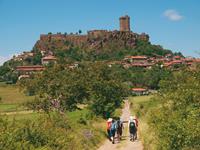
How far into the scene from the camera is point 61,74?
182 feet

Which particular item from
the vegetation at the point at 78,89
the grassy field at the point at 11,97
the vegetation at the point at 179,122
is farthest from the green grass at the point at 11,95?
the vegetation at the point at 179,122

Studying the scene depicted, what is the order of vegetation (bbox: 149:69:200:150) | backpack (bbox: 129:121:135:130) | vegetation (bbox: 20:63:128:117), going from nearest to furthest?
vegetation (bbox: 149:69:200:150), backpack (bbox: 129:121:135:130), vegetation (bbox: 20:63:128:117)

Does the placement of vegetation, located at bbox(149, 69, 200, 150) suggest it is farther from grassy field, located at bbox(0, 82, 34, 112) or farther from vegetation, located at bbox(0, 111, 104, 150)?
grassy field, located at bbox(0, 82, 34, 112)

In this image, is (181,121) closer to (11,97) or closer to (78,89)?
(78,89)

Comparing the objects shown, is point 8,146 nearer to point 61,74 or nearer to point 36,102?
point 36,102

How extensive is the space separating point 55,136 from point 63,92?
31203 mm

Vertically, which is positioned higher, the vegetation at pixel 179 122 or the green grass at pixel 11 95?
the vegetation at pixel 179 122

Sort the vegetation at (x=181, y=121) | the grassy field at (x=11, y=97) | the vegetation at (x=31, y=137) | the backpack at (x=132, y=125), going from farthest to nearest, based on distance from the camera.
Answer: the grassy field at (x=11, y=97)
the backpack at (x=132, y=125)
the vegetation at (x=181, y=121)
the vegetation at (x=31, y=137)

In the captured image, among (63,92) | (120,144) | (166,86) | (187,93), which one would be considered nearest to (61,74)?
(63,92)

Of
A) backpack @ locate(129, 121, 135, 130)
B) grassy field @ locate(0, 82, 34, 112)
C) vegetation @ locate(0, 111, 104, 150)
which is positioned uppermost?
vegetation @ locate(0, 111, 104, 150)

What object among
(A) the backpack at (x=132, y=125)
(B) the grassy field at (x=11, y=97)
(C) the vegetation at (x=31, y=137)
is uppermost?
(C) the vegetation at (x=31, y=137)

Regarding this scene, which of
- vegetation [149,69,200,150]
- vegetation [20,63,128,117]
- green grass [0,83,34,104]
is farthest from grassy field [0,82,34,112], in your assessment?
vegetation [149,69,200,150]

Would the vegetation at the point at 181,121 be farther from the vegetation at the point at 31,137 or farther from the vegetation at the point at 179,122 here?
the vegetation at the point at 31,137

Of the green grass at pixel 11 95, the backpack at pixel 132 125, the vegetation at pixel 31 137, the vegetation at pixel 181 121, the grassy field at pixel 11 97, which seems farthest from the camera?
the green grass at pixel 11 95
